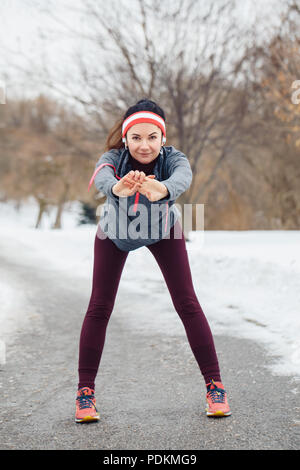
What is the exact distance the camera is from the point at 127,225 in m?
2.97

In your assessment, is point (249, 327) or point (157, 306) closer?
point (249, 327)

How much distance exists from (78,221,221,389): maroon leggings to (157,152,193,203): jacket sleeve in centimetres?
35

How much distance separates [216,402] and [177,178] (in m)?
1.33

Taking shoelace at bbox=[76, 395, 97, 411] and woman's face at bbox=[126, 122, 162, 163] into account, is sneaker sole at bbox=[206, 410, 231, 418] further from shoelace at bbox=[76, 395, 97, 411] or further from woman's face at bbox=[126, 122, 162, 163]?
woman's face at bbox=[126, 122, 162, 163]

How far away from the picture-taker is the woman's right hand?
8.91ft

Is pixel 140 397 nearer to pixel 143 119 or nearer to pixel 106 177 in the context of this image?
pixel 106 177

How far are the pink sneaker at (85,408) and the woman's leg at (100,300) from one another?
0.25 ft

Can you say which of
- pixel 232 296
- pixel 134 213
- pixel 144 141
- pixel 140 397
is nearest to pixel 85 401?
pixel 140 397

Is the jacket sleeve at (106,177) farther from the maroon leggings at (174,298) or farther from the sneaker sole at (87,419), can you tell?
the sneaker sole at (87,419)

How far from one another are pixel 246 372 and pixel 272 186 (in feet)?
59.8

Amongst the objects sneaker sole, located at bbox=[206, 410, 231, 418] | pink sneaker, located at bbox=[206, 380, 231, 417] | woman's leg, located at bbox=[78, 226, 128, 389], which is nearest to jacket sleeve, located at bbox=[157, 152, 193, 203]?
woman's leg, located at bbox=[78, 226, 128, 389]

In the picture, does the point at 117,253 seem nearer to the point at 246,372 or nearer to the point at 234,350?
the point at 246,372
